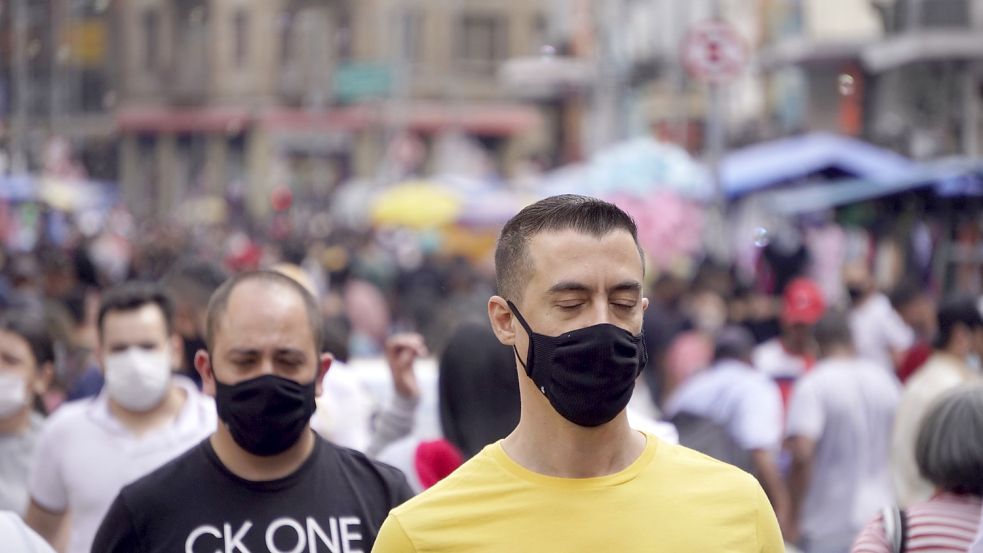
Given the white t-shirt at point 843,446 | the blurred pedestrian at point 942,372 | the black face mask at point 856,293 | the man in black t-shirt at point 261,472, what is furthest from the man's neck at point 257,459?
the black face mask at point 856,293

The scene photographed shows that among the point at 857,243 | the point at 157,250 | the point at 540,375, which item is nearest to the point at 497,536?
the point at 540,375

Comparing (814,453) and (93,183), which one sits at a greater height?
(814,453)

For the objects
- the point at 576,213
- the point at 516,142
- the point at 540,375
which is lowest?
the point at 516,142

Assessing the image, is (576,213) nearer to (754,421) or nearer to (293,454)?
(293,454)

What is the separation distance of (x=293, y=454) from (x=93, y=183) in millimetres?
42216

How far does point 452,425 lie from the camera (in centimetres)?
516

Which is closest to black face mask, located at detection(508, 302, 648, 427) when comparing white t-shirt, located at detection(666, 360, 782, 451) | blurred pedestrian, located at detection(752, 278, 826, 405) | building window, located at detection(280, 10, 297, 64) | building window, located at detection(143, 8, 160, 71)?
white t-shirt, located at detection(666, 360, 782, 451)

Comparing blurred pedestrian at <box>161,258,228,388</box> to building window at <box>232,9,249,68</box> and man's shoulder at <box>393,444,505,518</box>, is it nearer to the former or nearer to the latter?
man's shoulder at <box>393,444,505,518</box>

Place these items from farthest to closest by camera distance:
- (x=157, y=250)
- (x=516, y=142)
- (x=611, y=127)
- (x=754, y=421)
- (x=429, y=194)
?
(x=516, y=142) < (x=611, y=127) < (x=429, y=194) < (x=157, y=250) < (x=754, y=421)

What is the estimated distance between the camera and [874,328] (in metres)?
12.6

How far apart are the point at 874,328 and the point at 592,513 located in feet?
32.6

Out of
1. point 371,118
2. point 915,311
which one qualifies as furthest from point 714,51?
point 371,118

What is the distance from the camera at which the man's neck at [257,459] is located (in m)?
4.25

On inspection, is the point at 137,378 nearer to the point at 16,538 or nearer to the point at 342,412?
the point at 342,412
